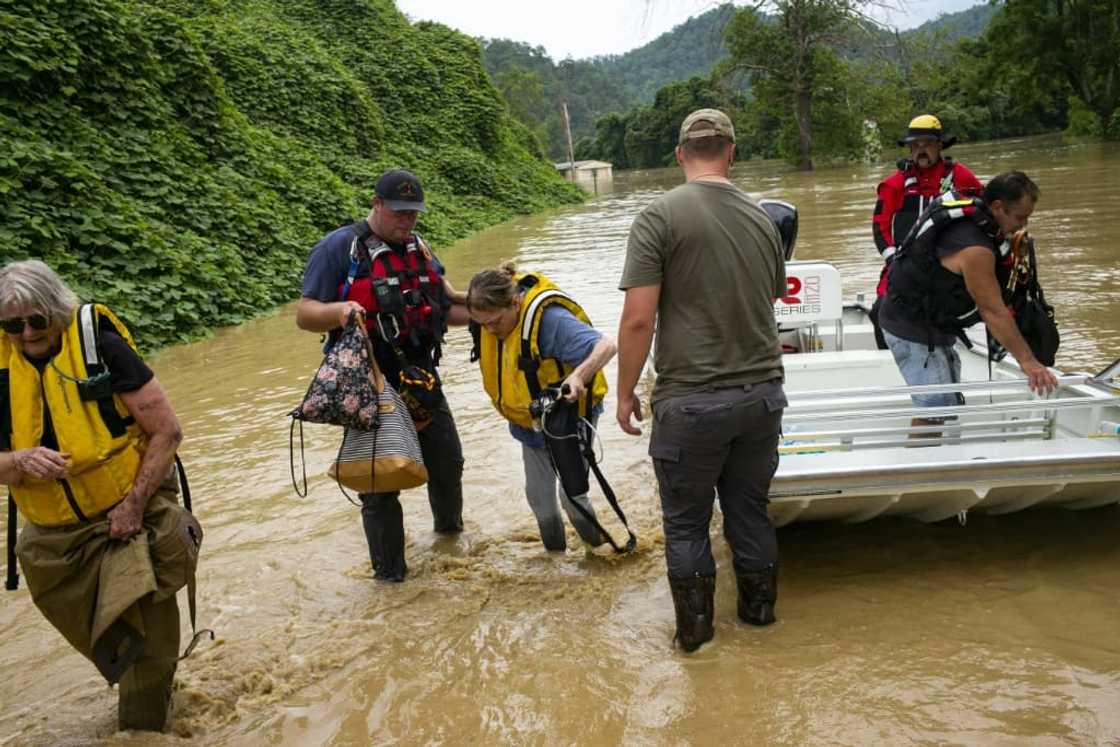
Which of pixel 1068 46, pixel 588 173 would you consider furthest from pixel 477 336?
pixel 588 173

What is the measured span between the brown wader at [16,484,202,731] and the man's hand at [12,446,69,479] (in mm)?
281

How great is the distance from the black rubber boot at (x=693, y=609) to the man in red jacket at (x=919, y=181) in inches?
101

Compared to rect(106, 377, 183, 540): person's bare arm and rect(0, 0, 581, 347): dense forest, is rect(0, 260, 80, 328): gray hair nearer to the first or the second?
rect(106, 377, 183, 540): person's bare arm

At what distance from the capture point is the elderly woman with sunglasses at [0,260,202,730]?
3.11 metres

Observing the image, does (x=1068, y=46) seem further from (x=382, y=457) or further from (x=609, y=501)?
(x=382, y=457)

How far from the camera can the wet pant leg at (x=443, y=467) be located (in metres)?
4.91

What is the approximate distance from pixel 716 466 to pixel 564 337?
1.06 m

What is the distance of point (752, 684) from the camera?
11.5ft

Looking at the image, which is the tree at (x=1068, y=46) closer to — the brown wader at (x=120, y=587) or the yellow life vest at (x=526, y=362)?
the yellow life vest at (x=526, y=362)

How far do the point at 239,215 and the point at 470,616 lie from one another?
38.6 feet

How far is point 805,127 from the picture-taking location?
43.3m

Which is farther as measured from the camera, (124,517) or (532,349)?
(532,349)

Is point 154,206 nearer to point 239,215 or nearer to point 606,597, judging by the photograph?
point 239,215

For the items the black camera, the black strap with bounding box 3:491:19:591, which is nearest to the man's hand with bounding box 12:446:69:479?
the black strap with bounding box 3:491:19:591
